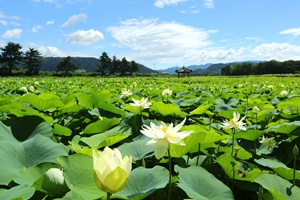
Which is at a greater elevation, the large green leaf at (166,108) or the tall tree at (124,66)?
the tall tree at (124,66)

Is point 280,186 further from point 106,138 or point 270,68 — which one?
point 270,68

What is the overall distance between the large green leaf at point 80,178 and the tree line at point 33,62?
52156 mm

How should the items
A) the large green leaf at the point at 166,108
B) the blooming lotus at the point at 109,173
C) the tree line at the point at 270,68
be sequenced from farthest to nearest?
the tree line at the point at 270,68 → the large green leaf at the point at 166,108 → the blooming lotus at the point at 109,173

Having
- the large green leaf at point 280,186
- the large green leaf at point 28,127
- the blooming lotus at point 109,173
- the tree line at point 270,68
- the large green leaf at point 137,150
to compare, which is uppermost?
the tree line at point 270,68

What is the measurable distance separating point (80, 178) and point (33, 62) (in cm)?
6269

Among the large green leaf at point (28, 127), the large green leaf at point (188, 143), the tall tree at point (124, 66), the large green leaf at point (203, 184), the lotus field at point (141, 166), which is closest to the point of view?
the lotus field at point (141, 166)

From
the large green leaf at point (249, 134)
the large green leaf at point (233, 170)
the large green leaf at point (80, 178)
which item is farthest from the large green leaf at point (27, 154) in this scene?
the large green leaf at point (249, 134)

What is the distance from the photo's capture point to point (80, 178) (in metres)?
0.74

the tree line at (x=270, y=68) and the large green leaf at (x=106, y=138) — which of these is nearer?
the large green leaf at (x=106, y=138)

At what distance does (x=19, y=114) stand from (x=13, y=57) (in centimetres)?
5811

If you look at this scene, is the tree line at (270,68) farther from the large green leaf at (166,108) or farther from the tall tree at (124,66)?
the large green leaf at (166,108)

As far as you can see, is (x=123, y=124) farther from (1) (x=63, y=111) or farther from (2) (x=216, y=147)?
(1) (x=63, y=111)

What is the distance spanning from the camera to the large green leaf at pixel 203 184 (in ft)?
2.56

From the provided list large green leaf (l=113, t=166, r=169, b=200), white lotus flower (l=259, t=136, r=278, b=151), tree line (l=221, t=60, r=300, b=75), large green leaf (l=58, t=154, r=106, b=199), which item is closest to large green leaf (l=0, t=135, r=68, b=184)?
large green leaf (l=58, t=154, r=106, b=199)
